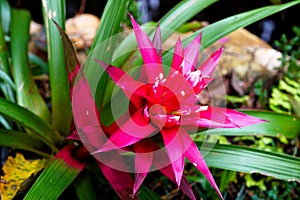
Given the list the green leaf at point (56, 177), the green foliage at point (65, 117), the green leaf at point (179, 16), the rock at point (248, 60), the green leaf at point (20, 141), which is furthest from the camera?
the rock at point (248, 60)

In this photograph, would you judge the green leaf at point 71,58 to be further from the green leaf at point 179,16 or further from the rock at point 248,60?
the rock at point 248,60

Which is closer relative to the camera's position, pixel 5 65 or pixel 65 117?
pixel 65 117

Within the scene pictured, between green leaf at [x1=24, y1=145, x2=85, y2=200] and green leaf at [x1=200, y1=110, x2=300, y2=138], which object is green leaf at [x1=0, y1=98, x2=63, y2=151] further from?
green leaf at [x1=200, y1=110, x2=300, y2=138]

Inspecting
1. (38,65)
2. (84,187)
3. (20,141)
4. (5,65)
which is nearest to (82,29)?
(38,65)

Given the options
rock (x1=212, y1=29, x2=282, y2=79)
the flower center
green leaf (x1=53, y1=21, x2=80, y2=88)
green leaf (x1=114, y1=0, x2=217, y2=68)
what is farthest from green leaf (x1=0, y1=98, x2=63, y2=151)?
rock (x1=212, y1=29, x2=282, y2=79)

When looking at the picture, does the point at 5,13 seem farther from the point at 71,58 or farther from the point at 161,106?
the point at 161,106

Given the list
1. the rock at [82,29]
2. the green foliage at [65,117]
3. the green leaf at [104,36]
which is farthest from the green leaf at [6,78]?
the rock at [82,29]

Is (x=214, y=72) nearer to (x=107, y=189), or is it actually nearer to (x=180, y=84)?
(x=180, y=84)
